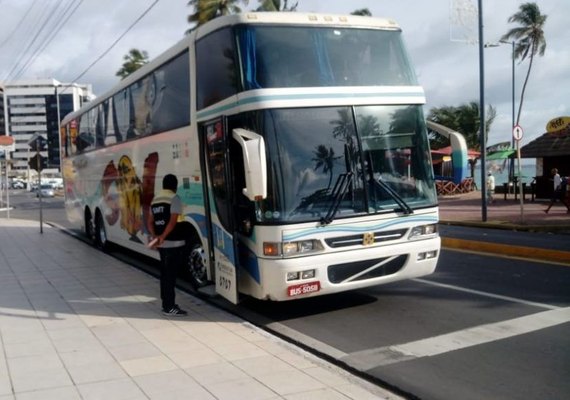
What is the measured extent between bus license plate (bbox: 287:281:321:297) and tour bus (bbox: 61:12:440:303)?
0.04 ft

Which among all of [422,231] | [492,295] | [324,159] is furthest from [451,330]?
[324,159]

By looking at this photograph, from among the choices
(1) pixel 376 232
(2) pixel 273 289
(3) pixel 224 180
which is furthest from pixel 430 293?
(3) pixel 224 180

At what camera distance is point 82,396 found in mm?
4855

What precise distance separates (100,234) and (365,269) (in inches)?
394

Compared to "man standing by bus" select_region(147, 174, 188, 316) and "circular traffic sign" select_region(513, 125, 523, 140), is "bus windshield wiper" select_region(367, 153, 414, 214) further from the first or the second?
"circular traffic sign" select_region(513, 125, 523, 140)

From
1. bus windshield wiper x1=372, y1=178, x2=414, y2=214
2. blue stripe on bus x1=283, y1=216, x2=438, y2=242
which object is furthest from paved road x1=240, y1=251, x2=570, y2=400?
bus windshield wiper x1=372, y1=178, x2=414, y2=214

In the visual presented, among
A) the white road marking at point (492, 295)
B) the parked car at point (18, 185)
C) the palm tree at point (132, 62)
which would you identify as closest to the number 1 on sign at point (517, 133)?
the white road marking at point (492, 295)

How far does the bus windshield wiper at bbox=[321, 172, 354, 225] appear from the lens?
6.76m

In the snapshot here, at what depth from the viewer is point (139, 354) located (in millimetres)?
5973

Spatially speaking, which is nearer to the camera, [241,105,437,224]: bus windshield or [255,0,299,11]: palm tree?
[241,105,437,224]: bus windshield

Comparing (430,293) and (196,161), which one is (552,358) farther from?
(196,161)

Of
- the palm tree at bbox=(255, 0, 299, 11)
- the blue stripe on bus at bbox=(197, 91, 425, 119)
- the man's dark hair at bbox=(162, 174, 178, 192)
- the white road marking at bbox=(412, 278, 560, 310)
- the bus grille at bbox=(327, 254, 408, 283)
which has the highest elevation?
the palm tree at bbox=(255, 0, 299, 11)

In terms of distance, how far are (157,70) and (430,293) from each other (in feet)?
19.0

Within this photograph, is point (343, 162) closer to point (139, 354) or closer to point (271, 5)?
point (139, 354)
